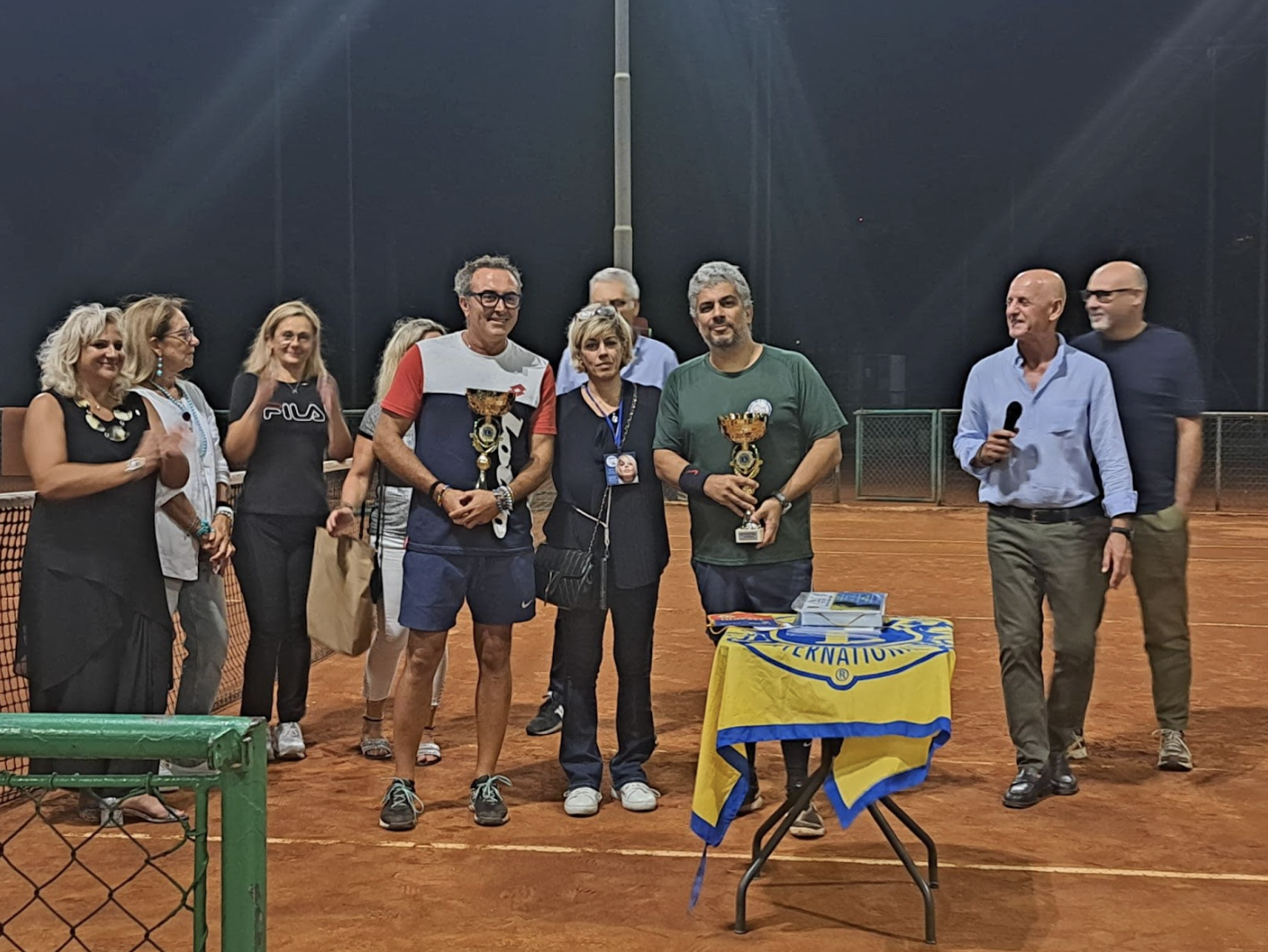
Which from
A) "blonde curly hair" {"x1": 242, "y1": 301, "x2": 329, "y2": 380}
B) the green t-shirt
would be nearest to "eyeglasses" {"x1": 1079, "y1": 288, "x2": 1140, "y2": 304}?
the green t-shirt

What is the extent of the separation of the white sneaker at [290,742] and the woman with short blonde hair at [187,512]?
0.47 m

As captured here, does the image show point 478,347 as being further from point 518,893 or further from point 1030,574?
point 1030,574

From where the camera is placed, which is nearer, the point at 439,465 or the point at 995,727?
the point at 439,465

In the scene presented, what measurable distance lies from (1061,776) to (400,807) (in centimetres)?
243

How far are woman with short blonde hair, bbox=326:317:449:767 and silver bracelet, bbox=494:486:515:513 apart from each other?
2.49ft

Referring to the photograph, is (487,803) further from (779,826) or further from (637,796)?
(779,826)

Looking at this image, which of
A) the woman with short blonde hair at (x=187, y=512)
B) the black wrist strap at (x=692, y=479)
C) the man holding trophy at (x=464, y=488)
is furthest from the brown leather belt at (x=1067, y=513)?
the woman with short blonde hair at (x=187, y=512)

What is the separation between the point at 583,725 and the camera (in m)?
4.96

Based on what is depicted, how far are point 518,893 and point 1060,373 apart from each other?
2678mm

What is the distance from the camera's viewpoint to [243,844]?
171 centimetres

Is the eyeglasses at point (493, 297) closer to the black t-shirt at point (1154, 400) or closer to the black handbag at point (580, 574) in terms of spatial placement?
the black handbag at point (580, 574)

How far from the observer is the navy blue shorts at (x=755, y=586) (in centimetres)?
478

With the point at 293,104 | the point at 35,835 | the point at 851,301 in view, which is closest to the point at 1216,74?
the point at 851,301

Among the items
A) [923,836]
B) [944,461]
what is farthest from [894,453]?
[923,836]
